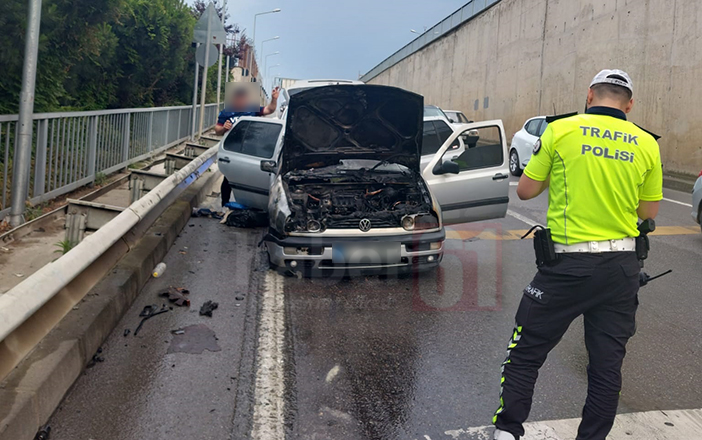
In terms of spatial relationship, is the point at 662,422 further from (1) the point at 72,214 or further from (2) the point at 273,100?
(2) the point at 273,100

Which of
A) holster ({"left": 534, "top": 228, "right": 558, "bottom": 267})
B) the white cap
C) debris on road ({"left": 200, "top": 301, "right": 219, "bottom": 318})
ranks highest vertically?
the white cap

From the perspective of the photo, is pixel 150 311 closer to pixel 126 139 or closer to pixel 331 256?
pixel 331 256

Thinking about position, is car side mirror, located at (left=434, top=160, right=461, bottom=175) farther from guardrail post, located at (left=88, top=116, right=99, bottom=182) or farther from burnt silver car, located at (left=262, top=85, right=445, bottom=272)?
guardrail post, located at (left=88, top=116, right=99, bottom=182)

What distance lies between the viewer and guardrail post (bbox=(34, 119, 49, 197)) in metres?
8.28

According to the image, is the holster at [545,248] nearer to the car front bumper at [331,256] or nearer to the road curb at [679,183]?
the car front bumper at [331,256]

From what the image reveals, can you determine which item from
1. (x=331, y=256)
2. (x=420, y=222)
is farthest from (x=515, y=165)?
(x=331, y=256)

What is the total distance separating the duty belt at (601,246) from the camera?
3.34m

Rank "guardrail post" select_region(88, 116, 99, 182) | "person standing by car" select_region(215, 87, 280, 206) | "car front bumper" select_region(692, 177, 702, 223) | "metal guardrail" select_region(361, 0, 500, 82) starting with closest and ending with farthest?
"car front bumper" select_region(692, 177, 702, 223), "guardrail post" select_region(88, 116, 99, 182), "person standing by car" select_region(215, 87, 280, 206), "metal guardrail" select_region(361, 0, 500, 82)

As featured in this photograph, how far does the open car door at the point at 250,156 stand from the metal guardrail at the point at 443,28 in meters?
28.7

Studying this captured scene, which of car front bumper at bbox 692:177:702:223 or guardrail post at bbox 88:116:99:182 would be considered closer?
car front bumper at bbox 692:177:702:223

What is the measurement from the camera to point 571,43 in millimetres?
26078

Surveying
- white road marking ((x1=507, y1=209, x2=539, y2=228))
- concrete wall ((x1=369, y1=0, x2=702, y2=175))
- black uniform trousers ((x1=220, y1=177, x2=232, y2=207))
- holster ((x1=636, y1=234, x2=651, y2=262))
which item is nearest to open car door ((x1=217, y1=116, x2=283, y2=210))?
black uniform trousers ((x1=220, y1=177, x2=232, y2=207))

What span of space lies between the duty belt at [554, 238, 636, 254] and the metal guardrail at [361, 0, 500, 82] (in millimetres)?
34407

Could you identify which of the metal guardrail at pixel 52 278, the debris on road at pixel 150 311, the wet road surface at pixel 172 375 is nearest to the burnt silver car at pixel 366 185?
the wet road surface at pixel 172 375
